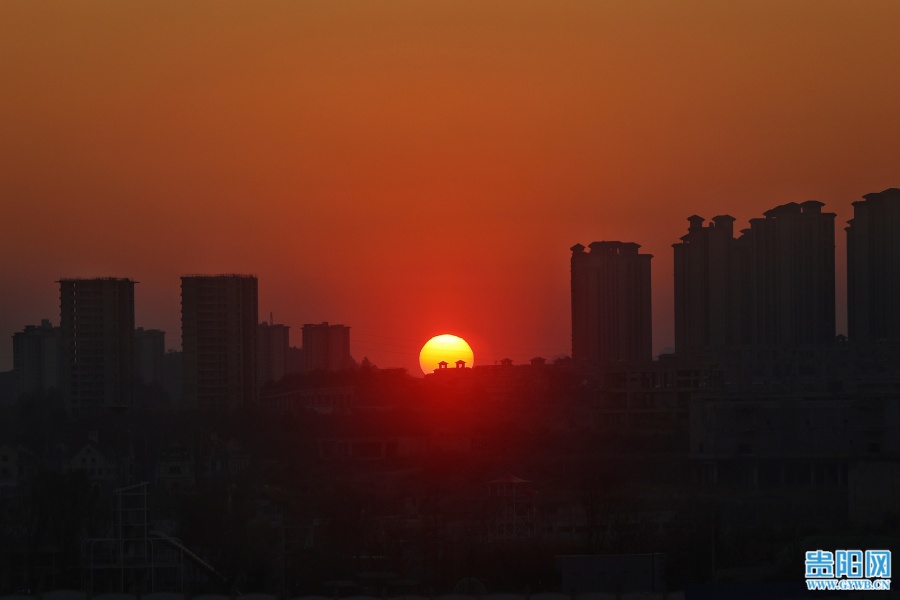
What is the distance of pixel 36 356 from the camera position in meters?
43.3

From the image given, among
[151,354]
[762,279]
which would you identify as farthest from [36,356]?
[762,279]

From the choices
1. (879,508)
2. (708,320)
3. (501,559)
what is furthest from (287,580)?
(708,320)

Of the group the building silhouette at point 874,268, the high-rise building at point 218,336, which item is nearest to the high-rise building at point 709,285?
the building silhouette at point 874,268

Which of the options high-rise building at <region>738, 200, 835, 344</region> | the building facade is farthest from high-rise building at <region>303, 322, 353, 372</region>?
high-rise building at <region>738, 200, 835, 344</region>

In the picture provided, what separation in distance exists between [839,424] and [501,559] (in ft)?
37.5

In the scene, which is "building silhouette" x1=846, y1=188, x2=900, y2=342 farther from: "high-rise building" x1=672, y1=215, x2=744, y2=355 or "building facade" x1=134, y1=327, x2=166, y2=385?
"building facade" x1=134, y1=327, x2=166, y2=385

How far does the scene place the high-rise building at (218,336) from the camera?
3253cm

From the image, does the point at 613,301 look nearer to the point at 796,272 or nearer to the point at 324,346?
the point at 796,272

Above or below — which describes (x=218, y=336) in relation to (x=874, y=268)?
below

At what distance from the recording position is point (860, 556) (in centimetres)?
946

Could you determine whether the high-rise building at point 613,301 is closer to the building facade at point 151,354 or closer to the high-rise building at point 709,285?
the high-rise building at point 709,285

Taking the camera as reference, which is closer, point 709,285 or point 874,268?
point 874,268

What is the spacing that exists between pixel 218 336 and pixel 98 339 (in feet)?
10.2

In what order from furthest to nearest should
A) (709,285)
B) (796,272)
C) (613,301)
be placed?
(613,301)
(709,285)
(796,272)
